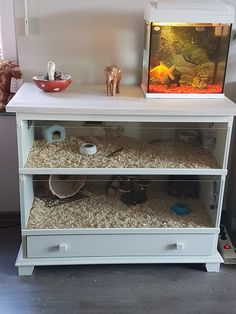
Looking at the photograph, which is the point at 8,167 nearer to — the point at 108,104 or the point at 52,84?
the point at 52,84

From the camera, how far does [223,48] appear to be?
1.93 meters

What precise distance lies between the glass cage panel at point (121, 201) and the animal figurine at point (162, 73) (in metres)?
0.50

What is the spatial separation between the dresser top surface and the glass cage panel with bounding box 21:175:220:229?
35 cm

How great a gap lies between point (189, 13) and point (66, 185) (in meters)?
1.01

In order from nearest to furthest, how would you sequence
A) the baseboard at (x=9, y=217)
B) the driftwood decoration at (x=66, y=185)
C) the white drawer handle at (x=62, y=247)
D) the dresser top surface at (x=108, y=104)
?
the dresser top surface at (x=108, y=104) < the white drawer handle at (x=62, y=247) < the driftwood decoration at (x=66, y=185) < the baseboard at (x=9, y=217)

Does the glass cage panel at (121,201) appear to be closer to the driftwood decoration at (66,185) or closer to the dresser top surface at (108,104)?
the driftwood decoration at (66,185)

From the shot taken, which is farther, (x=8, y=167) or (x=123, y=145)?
(x=8, y=167)

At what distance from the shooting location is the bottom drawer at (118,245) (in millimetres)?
1993

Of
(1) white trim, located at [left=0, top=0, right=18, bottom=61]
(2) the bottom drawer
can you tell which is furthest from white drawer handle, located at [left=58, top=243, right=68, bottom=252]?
(1) white trim, located at [left=0, top=0, right=18, bottom=61]

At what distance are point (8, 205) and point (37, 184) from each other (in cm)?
41

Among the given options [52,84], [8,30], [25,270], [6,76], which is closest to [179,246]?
[25,270]

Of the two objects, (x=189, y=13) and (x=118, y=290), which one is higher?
(x=189, y=13)

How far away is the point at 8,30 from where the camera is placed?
220cm

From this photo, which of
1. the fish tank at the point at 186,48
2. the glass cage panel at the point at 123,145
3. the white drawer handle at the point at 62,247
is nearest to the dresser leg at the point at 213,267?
the glass cage panel at the point at 123,145
